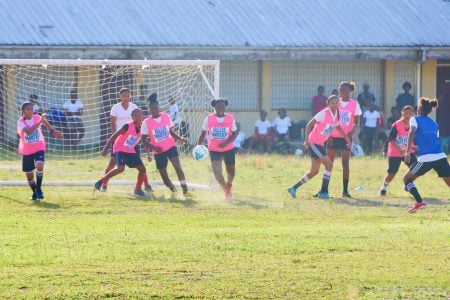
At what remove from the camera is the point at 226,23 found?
33.5 m

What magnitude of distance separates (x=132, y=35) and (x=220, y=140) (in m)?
12.2

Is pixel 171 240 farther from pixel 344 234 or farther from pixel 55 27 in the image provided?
pixel 55 27

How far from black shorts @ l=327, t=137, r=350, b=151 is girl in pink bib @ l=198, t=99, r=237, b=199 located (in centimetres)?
161

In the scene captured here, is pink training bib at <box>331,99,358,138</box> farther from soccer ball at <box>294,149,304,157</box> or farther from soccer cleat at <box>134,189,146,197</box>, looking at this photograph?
soccer ball at <box>294,149,304,157</box>

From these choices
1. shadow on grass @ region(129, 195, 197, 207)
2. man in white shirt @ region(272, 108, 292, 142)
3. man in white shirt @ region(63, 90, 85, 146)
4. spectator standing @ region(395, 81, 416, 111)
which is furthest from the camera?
spectator standing @ region(395, 81, 416, 111)

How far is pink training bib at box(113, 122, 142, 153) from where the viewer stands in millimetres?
20219

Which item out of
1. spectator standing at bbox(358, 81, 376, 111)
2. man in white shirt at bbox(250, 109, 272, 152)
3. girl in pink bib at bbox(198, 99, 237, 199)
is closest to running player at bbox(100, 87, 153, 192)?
girl in pink bib at bbox(198, 99, 237, 199)

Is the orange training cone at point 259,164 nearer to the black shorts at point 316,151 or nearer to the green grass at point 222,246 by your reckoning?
the green grass at point 222,246

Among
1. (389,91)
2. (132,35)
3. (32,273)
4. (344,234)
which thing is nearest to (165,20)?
(132,35)

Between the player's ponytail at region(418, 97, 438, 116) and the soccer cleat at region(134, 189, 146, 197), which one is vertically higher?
the player's ponytail at region(418, 97, 438, 116)

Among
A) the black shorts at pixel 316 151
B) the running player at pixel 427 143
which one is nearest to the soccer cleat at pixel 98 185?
the black shorts at pixel 316 151

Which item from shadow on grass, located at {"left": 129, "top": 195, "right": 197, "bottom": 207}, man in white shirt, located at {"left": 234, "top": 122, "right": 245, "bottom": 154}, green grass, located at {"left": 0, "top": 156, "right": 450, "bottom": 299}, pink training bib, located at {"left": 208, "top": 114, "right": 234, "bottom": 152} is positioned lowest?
green grass, located at {"left": 0, "top": 156, "right": 450, "bottom": 299}

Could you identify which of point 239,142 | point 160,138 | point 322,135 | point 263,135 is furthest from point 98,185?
point 263,135

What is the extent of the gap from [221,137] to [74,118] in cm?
831
